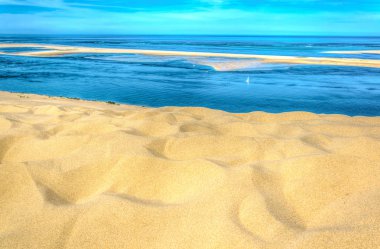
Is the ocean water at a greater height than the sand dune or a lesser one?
lesser

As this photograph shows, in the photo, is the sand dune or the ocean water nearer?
the sand dune

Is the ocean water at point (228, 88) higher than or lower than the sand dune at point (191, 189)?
lower

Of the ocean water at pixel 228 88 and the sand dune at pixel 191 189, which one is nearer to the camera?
the sand dune at pixel 191 189

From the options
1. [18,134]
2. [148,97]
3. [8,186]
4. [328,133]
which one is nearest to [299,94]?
[148,97]

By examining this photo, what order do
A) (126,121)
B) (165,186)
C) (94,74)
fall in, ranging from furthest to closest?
(94,74) → (126,121) → (165,186)

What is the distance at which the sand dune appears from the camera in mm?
2307

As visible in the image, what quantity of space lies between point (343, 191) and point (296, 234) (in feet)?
2.44

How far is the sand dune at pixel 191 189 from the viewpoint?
2.31m

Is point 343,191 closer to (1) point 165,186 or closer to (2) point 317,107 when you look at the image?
(1) point 165,186

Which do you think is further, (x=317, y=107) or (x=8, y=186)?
(x=317, y=107)

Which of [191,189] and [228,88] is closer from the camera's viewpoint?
[191,189]

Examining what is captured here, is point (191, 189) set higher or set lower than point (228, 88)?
higher

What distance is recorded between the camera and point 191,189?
9.81 feet

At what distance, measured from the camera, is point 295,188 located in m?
2.79
